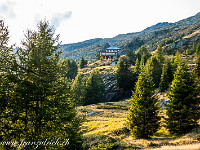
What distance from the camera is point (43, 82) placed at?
10453mm

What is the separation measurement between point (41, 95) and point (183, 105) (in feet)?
50.7

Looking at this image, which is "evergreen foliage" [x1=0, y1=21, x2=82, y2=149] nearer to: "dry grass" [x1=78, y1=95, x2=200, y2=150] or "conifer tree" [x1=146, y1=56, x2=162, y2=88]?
"dry grass" [x1=78, y1=95, x2=200, y2=150]

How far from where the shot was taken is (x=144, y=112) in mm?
16141

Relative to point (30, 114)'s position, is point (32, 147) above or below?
below

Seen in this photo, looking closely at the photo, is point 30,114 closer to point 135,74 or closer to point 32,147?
point 32,147

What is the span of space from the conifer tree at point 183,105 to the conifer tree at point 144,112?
183 cm

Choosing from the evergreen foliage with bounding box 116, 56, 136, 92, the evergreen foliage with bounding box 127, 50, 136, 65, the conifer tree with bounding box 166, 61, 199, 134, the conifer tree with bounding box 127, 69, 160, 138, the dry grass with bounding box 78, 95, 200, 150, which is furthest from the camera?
the evergreen foliage with bounding box 127, 50, 136, 65

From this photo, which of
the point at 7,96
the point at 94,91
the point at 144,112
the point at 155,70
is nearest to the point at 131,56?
the point at 155,70

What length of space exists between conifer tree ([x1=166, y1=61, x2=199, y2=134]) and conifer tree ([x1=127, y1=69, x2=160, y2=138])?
1.83m

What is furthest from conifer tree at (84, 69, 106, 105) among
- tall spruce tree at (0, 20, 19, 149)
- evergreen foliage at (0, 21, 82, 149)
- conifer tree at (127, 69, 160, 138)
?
tall spruce tree at (0, 20, 19, 149)

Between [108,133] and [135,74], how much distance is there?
4519 centimetres

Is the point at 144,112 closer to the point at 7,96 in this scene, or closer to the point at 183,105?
the point at 183,105

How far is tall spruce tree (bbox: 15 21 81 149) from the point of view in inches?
386

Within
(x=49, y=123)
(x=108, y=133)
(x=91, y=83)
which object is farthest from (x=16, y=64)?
(x=91, y=83)
